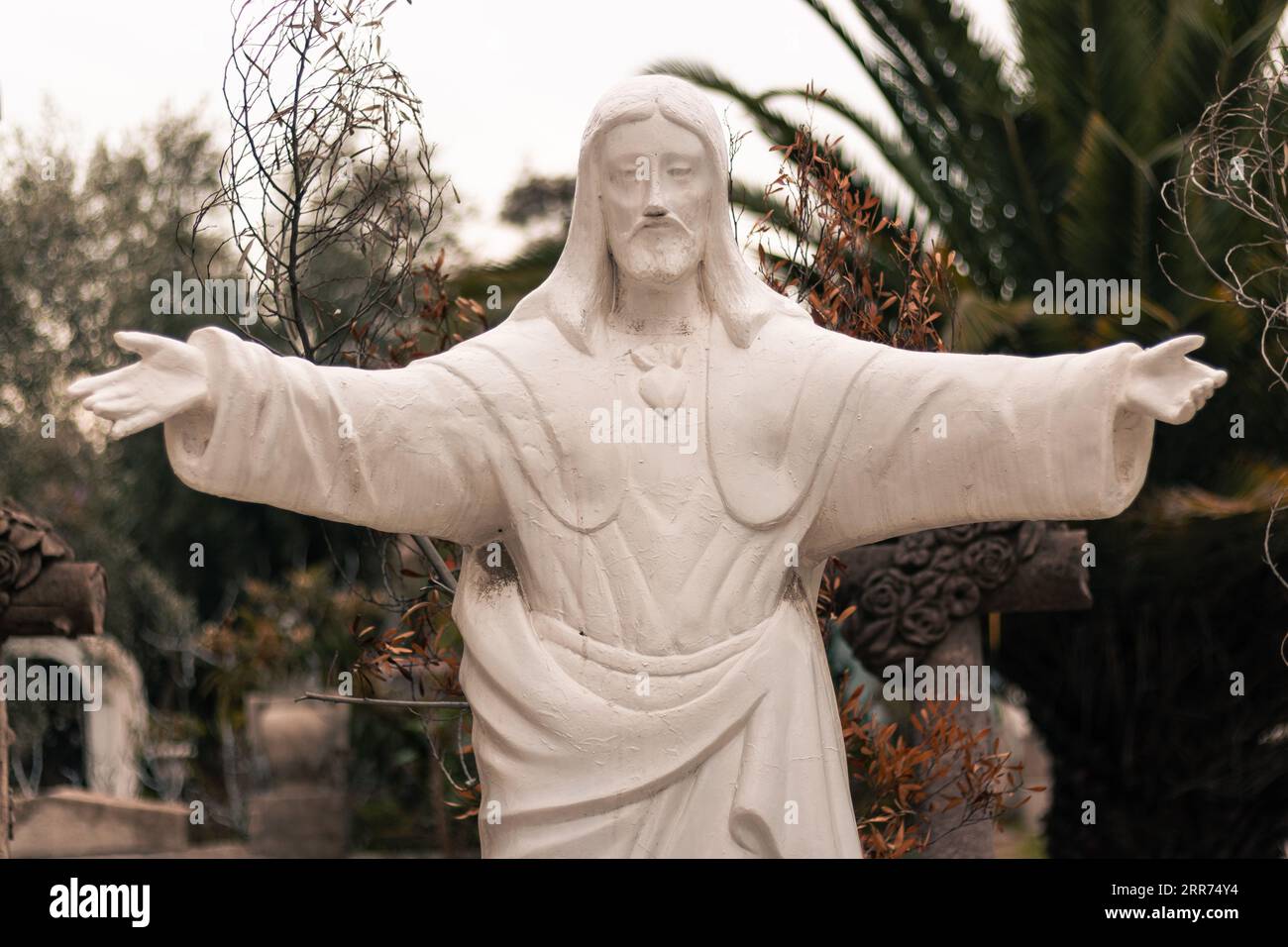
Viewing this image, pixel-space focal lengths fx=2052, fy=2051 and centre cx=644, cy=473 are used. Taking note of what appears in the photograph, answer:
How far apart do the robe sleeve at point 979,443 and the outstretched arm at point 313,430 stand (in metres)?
1.11

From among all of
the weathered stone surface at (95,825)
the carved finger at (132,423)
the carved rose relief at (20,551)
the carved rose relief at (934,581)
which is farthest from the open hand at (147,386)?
the weathered stone surface at (95,825)

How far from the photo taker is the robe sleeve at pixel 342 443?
19.0ft

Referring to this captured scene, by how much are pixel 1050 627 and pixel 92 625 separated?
682 centimetres

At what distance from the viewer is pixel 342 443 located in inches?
236

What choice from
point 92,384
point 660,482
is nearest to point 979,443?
point 660,482

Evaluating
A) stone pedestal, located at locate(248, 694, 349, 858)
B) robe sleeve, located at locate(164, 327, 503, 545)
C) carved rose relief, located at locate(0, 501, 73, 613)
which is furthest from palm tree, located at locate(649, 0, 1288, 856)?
stone pedestal, located at locate(248, 694, 349, 858)

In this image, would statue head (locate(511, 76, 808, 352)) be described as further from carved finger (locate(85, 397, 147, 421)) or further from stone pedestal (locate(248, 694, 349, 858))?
stone pedestal (locate(248, 694, 349, 858))

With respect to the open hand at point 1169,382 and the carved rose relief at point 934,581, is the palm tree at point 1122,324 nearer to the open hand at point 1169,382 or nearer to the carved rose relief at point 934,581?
the carved rose relief at point 934,581

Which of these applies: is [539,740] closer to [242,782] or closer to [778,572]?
[778,572]

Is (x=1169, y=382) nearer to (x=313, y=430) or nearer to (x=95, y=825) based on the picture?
(x=313, y=430)

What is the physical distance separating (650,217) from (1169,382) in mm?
1615

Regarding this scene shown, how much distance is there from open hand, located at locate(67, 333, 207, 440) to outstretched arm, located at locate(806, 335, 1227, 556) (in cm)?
192

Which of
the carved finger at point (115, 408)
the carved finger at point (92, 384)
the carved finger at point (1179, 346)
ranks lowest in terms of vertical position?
the carved finger at point (115, 408)

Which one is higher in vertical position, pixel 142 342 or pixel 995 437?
pixel 142 342
